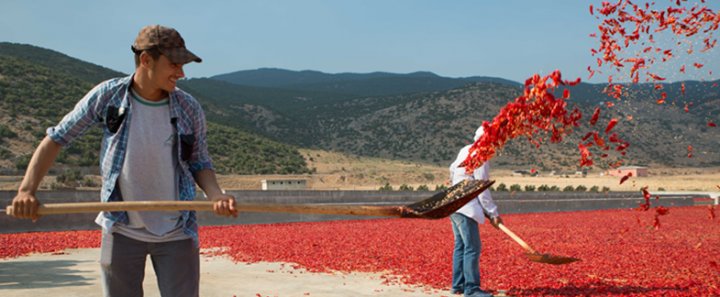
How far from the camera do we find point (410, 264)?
11750 mm

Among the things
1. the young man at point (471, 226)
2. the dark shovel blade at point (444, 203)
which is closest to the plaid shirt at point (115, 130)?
the dark shovel blade at point (444, 203)

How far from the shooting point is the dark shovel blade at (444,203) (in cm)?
478

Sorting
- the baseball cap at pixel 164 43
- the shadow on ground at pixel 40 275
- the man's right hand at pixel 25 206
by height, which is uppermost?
the baseball cap at pixel 164 43

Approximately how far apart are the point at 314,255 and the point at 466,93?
101546 millimetres

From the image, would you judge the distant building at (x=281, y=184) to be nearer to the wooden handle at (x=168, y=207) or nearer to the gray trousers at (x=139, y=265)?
the wooden handle at (x=168, y=207)

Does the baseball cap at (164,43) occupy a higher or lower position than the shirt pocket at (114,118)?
higher

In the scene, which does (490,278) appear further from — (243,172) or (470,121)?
(470,121)

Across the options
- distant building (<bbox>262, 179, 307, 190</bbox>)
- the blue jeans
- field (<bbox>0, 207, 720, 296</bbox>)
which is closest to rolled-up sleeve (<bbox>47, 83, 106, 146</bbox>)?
the blue jeans

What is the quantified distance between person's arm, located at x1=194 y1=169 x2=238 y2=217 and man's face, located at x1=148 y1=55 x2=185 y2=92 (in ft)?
2.00

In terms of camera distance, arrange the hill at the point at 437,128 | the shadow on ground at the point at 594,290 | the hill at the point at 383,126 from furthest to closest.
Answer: the hill at the point at 437,128, the hill at the point at 383,126, the shadow on ground at the point at 594,290

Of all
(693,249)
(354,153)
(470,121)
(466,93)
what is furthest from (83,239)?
(466,93)

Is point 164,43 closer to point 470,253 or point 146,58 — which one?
point 146,58

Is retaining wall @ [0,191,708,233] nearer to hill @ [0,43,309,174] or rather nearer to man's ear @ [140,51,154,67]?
man's ear @ [140,51,154,67]

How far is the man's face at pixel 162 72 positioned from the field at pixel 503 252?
19.0ft
